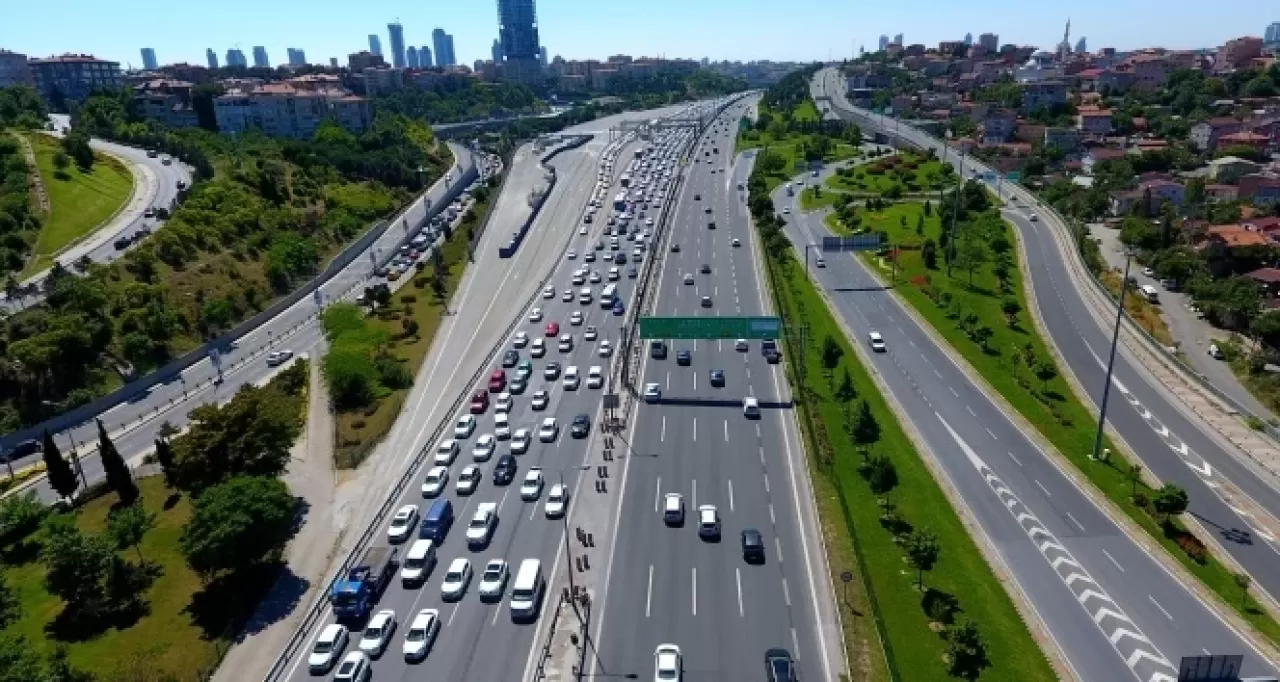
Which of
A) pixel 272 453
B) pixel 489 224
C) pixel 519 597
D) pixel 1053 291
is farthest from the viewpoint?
pixel 489 224

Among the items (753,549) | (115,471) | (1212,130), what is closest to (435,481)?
(115,471)

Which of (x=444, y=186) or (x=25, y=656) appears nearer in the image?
(x=25, y=656)

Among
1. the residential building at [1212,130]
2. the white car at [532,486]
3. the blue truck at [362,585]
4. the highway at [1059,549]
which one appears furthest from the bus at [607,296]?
the residential building at [1212,130]

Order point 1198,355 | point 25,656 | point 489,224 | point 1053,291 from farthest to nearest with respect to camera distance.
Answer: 1. point 489,224
2. point 1053,291
3. point 1198,355
4. point 25,656

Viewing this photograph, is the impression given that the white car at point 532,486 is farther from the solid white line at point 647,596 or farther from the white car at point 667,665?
the white car at point 667,665

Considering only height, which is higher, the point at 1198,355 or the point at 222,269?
the point at 222,269

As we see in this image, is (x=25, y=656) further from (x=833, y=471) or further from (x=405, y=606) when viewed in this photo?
(x=833, y=471)

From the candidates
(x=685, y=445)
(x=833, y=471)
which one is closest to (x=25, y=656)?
(x=685, y=445)
